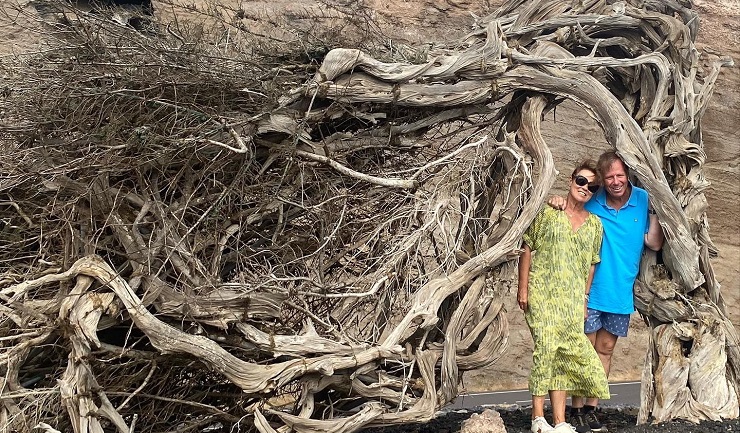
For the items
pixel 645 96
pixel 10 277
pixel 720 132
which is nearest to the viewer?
pixel 10 277

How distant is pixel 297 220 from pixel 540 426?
1.79 m

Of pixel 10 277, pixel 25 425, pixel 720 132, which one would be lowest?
pixel 25 425

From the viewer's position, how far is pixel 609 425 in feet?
19.7

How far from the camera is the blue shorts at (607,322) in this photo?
5.89m

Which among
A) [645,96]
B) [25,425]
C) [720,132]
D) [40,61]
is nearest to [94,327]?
[25,425]

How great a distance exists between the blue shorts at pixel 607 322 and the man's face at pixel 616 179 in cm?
77

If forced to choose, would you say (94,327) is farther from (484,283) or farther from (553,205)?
(553,205)

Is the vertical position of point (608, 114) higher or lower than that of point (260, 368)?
higher

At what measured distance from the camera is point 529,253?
5.42 metres

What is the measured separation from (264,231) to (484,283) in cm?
126

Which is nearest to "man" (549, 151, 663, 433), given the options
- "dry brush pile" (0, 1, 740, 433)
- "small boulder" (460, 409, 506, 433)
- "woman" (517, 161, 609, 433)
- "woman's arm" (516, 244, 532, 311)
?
"dry brush pile" (0, 1, 740, 433)

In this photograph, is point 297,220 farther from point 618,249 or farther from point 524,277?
point 618,249

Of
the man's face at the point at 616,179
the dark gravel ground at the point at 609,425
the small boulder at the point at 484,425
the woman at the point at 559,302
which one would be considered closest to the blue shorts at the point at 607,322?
the woman at the point at 559,302

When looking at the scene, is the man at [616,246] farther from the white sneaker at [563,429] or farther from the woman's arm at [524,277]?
the woman's arm at [524,277]
